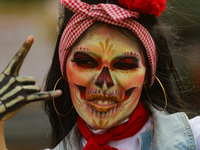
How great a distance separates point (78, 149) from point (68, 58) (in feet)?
2.06

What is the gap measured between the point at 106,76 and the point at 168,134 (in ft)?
1.74

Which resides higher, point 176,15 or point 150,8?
point 150,8

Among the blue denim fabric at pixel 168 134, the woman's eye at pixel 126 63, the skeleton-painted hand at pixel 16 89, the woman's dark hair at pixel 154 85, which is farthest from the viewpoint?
the woman's dark hair at pixel 154 85

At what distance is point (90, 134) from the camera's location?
244 cm

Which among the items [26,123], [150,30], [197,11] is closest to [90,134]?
[150,30]

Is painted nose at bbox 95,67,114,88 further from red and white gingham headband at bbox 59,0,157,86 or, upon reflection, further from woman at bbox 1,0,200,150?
red and white gingham headband at bbox 59,0,157,86

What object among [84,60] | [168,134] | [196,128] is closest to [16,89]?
[84,60]

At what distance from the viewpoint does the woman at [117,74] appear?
90.6 inches

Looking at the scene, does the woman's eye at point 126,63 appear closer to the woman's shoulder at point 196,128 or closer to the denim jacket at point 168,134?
the denim jacket at point 168,134

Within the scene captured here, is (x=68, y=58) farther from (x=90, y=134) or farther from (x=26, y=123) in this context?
(x=26, y=123)

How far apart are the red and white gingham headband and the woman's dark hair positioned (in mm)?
73

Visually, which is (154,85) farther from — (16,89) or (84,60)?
(16,89)

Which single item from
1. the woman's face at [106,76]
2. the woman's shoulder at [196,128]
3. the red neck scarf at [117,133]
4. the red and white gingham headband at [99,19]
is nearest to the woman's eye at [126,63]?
the woman's face at [106,76]

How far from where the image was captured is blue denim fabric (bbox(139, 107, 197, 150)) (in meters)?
2.23
